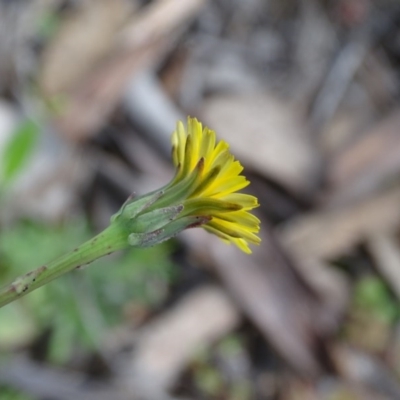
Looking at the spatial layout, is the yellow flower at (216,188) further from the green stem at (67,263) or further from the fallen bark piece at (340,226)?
the fallen bark piece at (340,226)

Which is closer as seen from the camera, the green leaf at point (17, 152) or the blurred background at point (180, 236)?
the green leaf at point (17, 152)

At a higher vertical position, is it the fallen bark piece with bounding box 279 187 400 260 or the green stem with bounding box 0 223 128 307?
the green stem with bounding box 0 223 128 307

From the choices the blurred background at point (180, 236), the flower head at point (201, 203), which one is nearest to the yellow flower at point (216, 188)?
the flower head at point (201, 203)

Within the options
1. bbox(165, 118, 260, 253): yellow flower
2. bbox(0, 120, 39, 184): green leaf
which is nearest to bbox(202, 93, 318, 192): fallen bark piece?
bbox(0, 120, 39, 184): green leaf

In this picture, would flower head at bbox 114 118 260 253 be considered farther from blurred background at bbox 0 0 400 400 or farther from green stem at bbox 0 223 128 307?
blurred background at bbox 0 0 400 400

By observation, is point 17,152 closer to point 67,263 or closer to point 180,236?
point 180,236
